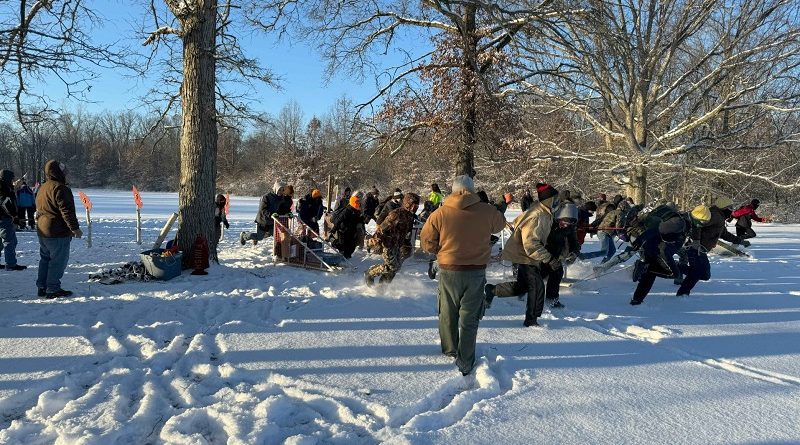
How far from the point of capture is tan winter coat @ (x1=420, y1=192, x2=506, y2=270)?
13.8 ft

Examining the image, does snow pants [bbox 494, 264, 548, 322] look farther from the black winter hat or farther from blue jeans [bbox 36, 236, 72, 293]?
blue jeans [bbox 36, 236, 72, 293]

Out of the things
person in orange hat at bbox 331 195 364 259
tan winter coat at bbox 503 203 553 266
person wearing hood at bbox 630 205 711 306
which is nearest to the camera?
tan winter coat at bbox 503 203 553 266

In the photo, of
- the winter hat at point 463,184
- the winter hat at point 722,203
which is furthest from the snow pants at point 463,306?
the winter hat at point 722,203

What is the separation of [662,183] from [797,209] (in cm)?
1605

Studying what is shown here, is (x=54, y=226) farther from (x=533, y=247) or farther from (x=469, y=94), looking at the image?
(x=469, y=94)

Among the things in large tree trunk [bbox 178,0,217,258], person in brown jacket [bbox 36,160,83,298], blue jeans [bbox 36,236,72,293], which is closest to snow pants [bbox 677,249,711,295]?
large tree trunk [bbox 178,0,217,258]

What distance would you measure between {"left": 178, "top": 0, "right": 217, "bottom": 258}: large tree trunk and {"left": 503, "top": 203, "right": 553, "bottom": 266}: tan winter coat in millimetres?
5664

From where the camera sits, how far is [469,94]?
10383 mm

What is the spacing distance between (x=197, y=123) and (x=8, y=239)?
159 inches

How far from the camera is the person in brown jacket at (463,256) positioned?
418 centimetres

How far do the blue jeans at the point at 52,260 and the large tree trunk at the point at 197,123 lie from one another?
7.05 feet

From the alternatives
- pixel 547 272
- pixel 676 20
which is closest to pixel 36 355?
pixel 547 272

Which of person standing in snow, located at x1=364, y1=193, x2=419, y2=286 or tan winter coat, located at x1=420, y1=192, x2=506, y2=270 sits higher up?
tan winter coat, located at x1=420, y1=192, x2=506, y2=270

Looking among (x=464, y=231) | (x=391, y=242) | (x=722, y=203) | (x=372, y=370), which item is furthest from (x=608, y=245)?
(x=372, y=370)
